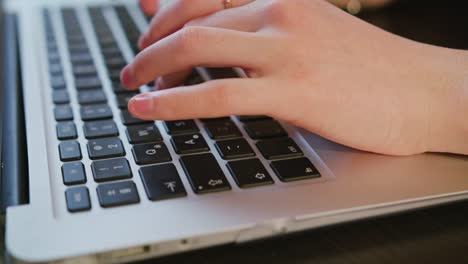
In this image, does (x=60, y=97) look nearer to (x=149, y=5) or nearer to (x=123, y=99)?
(x=123, y=99)

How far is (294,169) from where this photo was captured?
1.44 feet

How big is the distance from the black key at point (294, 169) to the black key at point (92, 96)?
223 millimetres

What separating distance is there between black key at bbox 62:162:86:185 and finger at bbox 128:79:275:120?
0.23 feet

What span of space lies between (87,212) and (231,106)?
5.8 inches

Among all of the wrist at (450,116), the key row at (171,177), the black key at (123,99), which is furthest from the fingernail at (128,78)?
the wrist at (450,116)

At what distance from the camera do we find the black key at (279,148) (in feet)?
1.52

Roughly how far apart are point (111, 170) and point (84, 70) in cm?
24

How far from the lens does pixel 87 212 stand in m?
0.38

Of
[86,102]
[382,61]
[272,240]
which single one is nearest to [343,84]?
[382,61]

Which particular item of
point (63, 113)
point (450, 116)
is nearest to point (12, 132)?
point (63, 113)

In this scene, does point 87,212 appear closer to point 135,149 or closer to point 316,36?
point 135,149

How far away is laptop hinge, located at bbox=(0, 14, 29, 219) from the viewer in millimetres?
415

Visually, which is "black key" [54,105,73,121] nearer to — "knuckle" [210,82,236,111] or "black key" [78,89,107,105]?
"black key" [78,89,107,105]

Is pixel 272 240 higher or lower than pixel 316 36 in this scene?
lower
